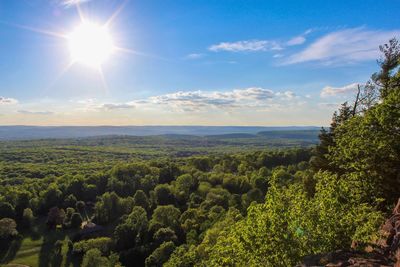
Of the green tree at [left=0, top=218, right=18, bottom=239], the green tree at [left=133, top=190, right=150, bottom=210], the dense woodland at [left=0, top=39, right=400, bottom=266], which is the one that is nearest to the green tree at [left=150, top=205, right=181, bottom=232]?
the dense woodland at [left=0, top=39, right=400, bottom=266]

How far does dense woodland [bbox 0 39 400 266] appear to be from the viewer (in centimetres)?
2439

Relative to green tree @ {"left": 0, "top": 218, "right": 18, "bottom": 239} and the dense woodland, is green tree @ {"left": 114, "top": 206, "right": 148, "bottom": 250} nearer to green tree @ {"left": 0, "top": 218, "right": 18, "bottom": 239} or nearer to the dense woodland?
the dense woodland

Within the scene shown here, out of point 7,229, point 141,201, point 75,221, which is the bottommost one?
point 75,221

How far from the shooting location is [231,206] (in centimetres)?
11212

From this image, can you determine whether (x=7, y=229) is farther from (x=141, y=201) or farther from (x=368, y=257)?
(x=368, y=257)

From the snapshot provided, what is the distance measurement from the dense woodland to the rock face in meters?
1.07

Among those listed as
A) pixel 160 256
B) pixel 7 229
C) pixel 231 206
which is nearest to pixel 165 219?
pixel 231 206

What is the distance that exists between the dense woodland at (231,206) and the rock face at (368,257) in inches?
42.2

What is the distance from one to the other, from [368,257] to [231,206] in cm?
9390

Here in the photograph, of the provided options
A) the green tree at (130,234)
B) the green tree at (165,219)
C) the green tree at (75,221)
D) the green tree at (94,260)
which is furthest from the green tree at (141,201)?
the green tree at (94,260)

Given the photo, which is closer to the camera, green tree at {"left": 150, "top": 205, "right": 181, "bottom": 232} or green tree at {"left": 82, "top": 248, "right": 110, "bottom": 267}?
green tree at {"left": 82, "top": 248, "right": 110, "bottom": 267}

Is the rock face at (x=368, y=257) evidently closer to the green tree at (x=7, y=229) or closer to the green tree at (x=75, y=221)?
the green tree at (x=7, y=229)

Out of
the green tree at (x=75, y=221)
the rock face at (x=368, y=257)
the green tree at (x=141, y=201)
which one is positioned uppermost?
the rock face at (x=368, y=257)

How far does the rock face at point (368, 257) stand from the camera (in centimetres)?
1853
